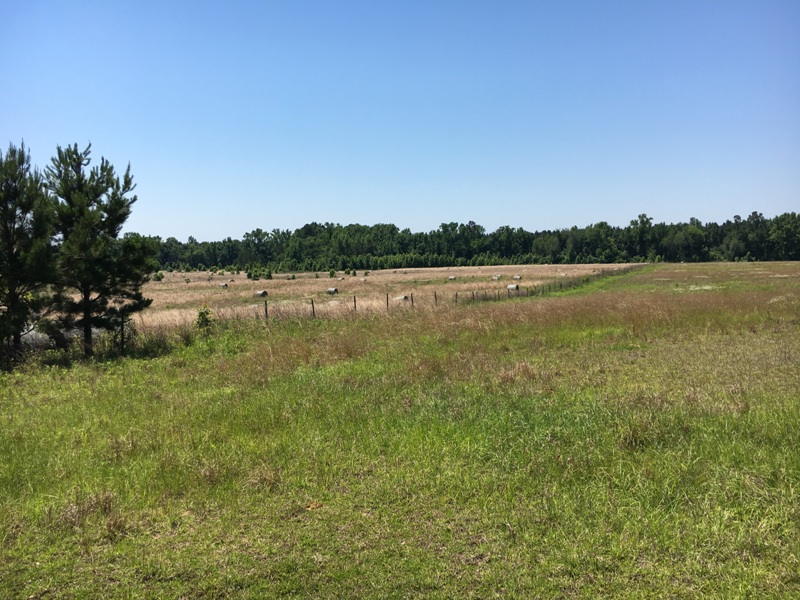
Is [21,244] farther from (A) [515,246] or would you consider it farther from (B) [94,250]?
(A) [515,246]

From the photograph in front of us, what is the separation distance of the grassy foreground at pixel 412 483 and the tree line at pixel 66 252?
4183mm

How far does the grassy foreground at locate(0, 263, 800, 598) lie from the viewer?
154 inches

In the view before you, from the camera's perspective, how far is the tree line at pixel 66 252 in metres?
13.7

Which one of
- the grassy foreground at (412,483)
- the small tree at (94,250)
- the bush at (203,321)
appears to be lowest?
the grassy foreground at (412,483)

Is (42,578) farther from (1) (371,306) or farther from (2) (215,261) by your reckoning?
(2) (215,261)

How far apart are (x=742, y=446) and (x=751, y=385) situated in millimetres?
3553

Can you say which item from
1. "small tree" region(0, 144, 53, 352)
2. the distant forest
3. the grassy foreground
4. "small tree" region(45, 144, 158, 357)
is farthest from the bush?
the distant forest

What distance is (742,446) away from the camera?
5.81m

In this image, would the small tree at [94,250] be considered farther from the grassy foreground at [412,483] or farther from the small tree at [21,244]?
the grassy foreground at [412,483]

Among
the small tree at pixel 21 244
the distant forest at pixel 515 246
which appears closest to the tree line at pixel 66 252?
the small tree at pixel 21 244

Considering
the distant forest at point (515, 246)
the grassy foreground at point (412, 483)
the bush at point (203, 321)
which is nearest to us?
the grassy foreground at point (412, 483)

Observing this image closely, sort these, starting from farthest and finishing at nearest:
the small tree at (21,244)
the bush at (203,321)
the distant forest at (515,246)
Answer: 1. the distant forest at (515,246)
2. the bush at (203,321)
3. the small tree at (21,244)

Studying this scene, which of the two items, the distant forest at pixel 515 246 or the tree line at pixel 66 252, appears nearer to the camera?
the tree line at pixel 66 252

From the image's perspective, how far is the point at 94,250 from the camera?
48.5 feet
